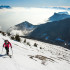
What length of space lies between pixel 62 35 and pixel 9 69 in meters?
194

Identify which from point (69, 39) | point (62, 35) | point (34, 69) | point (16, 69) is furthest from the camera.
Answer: point (62, 35)

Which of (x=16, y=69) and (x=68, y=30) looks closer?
(x=16, y=69)

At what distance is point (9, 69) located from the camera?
8883 millimetres

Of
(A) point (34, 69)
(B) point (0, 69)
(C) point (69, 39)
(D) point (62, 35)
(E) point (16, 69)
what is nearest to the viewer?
(B) point (0, 69)

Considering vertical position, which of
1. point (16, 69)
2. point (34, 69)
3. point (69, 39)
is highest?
point (16, 69)

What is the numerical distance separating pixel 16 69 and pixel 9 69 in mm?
714

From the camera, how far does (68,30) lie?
19412 centimetres

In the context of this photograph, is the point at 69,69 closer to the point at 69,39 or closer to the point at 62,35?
the point at 69,39

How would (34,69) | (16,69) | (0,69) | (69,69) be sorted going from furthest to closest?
(69,69), (34,69), (16,69), (0,69)

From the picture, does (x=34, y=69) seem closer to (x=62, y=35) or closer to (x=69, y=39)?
(x=69, y=39)

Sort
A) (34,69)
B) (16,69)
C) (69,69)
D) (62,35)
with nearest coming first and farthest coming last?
1. (16,69)
2. (34,69)
3. (69,69)
4. (62,35)

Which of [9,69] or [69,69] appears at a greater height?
[9,69]

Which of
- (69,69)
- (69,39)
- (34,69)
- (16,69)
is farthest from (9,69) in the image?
(69,39)

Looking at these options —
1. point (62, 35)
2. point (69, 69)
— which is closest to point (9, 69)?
point (69, 69)
